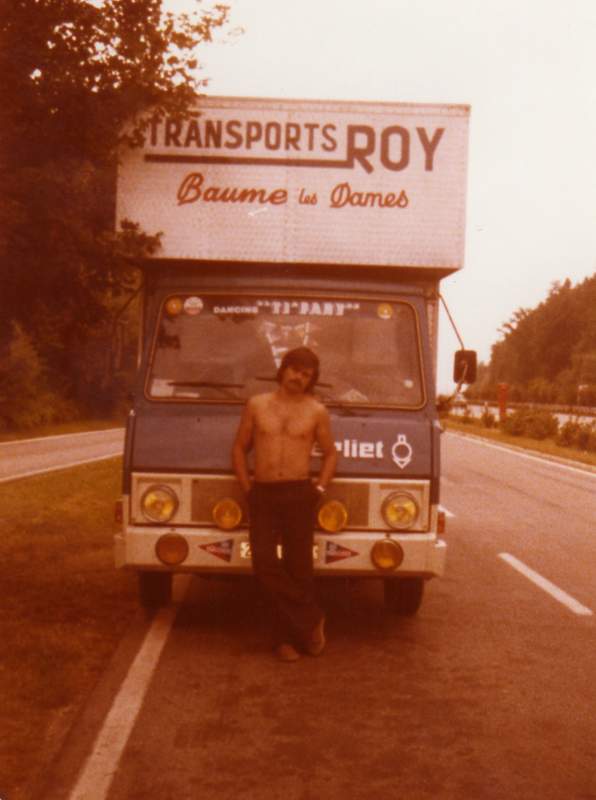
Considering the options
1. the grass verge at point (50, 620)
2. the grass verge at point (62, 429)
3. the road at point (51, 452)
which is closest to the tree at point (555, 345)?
the grass verge at point (62, 429)

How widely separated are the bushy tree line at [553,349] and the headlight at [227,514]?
117m

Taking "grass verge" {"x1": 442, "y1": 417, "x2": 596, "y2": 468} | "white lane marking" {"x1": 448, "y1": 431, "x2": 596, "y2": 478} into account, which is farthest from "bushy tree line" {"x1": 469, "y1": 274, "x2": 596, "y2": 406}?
"white lane marking" {"x1": 448, "y1": 431, "x2": 596, "y2": 478}

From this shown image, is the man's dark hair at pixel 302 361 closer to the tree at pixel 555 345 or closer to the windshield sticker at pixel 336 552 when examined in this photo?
the windshield sticker at pixel 336 552

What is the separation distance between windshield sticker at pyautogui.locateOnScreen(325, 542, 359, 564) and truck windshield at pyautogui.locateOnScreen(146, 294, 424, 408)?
0.92 metres

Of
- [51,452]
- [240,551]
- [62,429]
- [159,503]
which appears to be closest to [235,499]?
[240,551]

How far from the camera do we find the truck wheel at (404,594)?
317 inches

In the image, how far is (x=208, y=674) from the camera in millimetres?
6539

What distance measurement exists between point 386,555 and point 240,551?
87 cm

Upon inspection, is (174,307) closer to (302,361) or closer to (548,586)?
(302,361)

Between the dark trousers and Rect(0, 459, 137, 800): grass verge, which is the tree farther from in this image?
the dark trousers

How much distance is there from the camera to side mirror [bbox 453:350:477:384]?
808cm

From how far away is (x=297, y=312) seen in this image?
7750 millimetres

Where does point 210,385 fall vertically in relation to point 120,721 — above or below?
above

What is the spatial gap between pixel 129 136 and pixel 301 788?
506 cm
